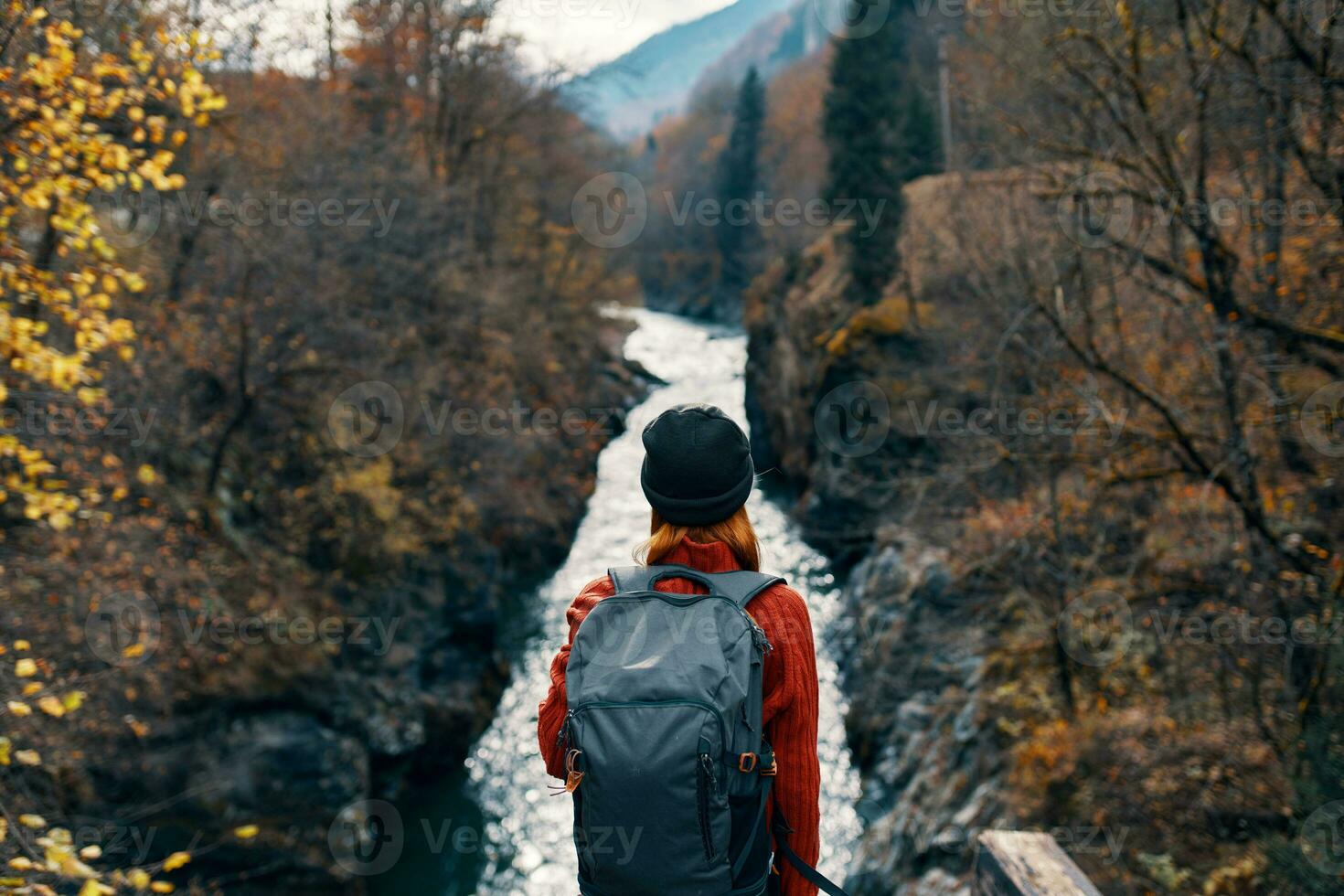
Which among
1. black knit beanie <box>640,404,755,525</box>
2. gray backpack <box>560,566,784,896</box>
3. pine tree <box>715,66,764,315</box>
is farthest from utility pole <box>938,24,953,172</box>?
pine tree <box>715,66,764,315</box>

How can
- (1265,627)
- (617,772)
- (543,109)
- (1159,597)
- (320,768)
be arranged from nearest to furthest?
(617,772) < (1265,627) < (1159,597) < (320,768) < (543,109)

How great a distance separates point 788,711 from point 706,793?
0.32 m

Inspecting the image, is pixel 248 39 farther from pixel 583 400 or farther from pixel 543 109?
pixel 583 400

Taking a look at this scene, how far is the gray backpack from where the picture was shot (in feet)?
5.81

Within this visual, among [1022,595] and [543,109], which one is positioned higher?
[543,109]

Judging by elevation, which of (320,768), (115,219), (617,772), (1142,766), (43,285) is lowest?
(320,768)

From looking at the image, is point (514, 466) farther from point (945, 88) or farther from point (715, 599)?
point (715, 599)

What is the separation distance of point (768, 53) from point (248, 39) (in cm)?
10345

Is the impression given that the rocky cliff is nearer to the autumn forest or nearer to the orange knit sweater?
the autumn forest

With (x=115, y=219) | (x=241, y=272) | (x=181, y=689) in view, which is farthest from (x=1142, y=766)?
(x=115, y=219)

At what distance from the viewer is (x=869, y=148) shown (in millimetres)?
23234

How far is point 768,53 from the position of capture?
4028 inches

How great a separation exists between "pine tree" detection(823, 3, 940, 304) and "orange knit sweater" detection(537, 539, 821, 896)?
20071 millimetres

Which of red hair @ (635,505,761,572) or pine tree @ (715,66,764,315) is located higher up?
pine tree @ (715,66,764,315)
